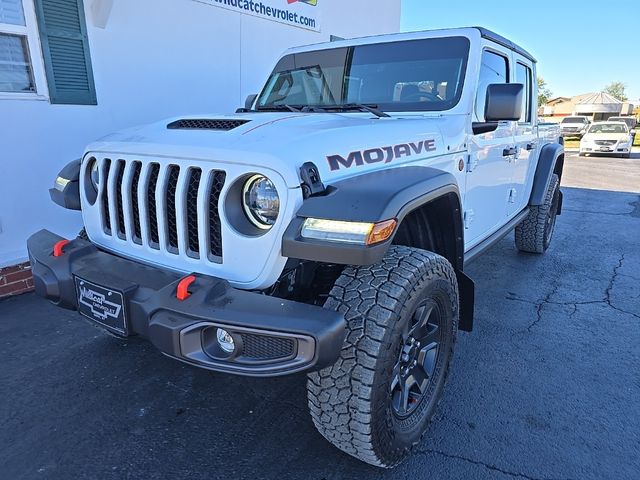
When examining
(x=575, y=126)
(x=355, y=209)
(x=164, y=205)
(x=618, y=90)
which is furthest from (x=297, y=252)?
(x=618, y=90)

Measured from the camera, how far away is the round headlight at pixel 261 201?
1.74m

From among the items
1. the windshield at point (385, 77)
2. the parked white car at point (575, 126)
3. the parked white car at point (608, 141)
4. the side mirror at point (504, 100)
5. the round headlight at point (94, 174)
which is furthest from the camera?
Answer: the parked white car at point (575, 126)

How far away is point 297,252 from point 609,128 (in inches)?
957

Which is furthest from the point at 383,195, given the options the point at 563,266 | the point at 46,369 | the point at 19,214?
the point at 563,266

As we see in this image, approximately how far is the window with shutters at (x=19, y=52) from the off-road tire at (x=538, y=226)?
481 centimetres

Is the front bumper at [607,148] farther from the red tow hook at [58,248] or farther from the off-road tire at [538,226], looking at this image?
the red tow hook at [58,248]

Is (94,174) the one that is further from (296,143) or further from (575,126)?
(575,126)

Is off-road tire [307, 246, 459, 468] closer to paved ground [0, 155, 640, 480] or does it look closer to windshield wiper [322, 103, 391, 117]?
paved ground [0, 155, 640, 480]

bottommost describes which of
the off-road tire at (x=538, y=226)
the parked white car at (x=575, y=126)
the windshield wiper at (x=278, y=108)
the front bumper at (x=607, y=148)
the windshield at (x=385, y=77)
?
the front bumper at (x=607, y=148)

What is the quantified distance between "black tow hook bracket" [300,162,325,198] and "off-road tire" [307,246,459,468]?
369 mm

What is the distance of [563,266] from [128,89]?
483 cm

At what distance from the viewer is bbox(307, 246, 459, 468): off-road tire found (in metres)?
1.72

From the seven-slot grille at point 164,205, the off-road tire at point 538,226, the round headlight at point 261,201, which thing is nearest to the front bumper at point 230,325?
the seven-slot grille at point 164,205

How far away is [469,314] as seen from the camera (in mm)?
2553
